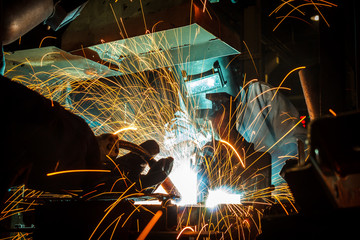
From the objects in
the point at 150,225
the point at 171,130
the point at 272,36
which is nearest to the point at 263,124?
the point at 171,130

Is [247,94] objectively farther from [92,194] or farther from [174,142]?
[92,194]

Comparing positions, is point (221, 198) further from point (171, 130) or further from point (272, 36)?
point (272, 36)

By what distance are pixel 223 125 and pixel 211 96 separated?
342 mm

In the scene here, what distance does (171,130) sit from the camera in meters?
4.52

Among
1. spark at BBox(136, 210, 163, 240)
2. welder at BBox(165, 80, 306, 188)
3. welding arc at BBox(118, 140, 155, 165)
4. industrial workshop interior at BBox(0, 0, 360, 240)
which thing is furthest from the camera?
welder at BBox(165, 80, 306, 188)

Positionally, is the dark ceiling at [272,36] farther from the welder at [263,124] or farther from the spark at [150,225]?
the spark at [150,225]

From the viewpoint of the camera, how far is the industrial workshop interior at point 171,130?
1.42 m

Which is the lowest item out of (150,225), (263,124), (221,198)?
(221,198)

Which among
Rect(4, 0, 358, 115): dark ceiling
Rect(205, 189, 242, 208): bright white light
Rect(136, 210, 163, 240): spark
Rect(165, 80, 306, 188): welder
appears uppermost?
Rect(4, 0, 358, 115): dark ceiling

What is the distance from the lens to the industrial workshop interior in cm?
142

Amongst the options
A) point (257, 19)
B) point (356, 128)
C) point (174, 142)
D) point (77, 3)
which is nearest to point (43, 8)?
point (77, 3)

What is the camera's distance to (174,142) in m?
4.50

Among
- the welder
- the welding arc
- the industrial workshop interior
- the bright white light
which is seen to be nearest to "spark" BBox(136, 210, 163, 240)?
the industrial workshop interior

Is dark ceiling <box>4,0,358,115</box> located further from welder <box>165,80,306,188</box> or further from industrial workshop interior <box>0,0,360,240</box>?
welder <box>165,80,306,188</box>
